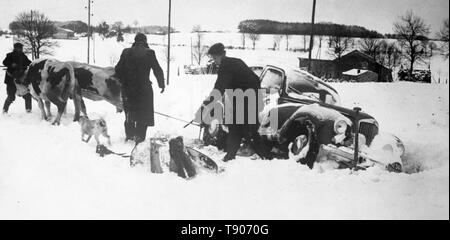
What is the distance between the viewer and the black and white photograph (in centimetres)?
283

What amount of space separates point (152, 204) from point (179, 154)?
0.42 meters

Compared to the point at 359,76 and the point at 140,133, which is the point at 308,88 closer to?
the point at 359,76

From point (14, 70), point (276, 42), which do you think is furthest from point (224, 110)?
point (14, 70)

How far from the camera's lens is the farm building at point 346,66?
2924mm

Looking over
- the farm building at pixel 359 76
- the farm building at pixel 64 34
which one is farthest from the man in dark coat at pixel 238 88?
the farm building at pixel 64 34

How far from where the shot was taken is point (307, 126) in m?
2.82

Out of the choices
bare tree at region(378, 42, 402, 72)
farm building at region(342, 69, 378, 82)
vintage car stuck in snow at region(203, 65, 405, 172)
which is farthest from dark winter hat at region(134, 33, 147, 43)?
bare tree at region(378, 42, 402, 72)

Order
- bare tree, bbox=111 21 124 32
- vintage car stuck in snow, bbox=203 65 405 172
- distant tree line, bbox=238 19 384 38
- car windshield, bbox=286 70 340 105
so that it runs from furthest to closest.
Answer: bare tree, bbox=111 21 124 32 < distant tree line, bbox=238 19 384 38 < car windshield, bbox=286 70 340 105 < vintage car stuck in snow, bbox=203 65 405 172

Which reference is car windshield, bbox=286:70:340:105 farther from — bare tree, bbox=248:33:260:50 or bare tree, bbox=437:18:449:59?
bare tree, bbox=437:18:449:59

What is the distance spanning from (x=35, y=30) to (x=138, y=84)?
98cm

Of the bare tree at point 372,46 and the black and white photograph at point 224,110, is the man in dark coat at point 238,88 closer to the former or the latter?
the black and white photograph at point 224,110

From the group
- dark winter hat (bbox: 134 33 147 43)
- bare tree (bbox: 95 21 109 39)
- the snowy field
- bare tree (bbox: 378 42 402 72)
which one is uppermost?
bare tree (bbox: 95 21 109 39)

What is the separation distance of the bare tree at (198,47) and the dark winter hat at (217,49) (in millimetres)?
55

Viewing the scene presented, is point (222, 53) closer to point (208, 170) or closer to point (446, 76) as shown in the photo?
point (208, 170)
